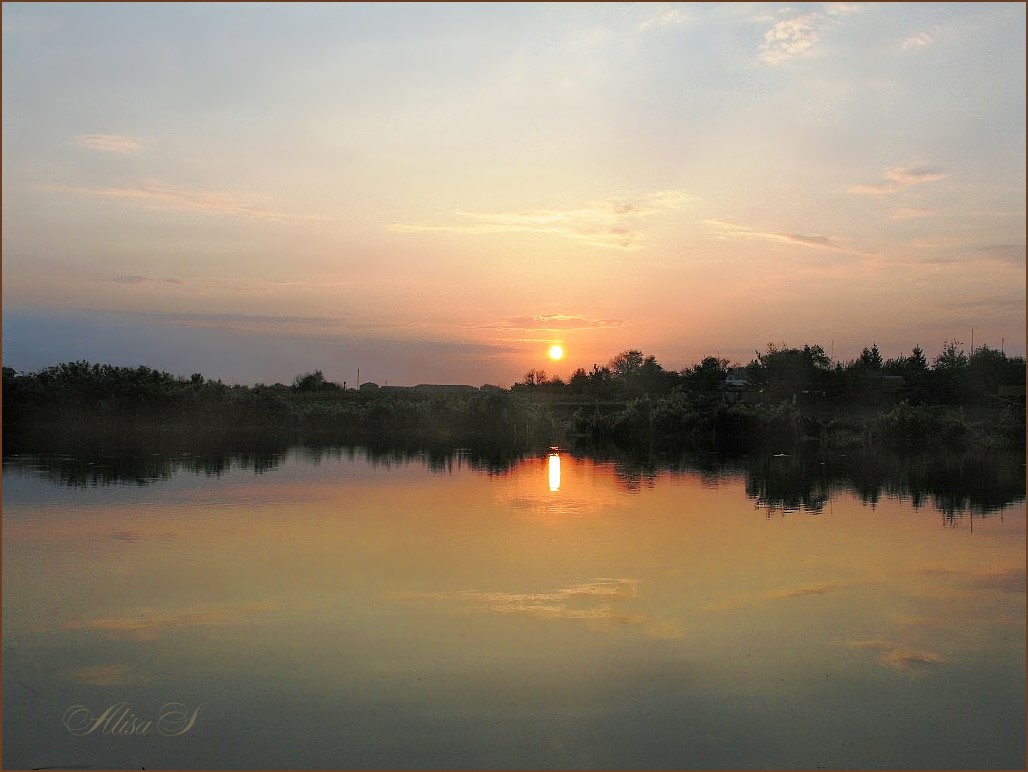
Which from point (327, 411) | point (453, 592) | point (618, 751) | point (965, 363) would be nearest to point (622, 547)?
point (453, 592)

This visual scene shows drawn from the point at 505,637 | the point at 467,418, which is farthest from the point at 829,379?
the point at 505,637

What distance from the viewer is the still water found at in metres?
5.75

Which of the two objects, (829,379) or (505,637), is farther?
(829,379)

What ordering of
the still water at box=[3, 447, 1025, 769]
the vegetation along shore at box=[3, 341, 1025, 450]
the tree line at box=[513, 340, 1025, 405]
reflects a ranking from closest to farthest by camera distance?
the still water at box=[3, 447, 1025, 769] → the vegetation along shore at box=[3, 341, 1025, 450] → the tree line at box=[513, 340, 1025, 405]

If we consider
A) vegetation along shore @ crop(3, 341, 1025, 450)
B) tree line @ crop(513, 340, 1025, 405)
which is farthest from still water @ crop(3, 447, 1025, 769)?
tree line @ crop(513, 340, 1025, 405)

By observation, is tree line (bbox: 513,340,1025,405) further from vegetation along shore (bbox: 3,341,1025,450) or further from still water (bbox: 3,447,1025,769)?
still water (bbox: 3,447,1025,769)

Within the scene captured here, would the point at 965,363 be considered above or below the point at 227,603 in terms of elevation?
above

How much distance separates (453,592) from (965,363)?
60.2 m

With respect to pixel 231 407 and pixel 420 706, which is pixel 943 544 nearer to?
pixel 420 706

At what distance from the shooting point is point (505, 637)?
25.3 feet

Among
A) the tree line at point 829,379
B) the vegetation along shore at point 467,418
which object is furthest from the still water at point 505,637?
the tree line at point 829,379

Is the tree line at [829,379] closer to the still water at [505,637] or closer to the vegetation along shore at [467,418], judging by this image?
the vegetation along shore at [467,418]

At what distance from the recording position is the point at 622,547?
11.8m

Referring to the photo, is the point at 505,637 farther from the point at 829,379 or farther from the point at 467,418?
the point at 829,379
